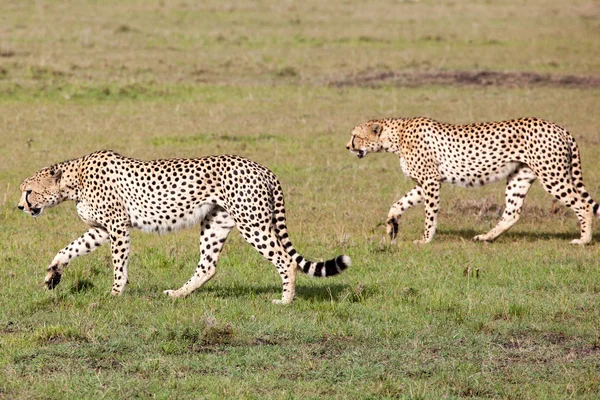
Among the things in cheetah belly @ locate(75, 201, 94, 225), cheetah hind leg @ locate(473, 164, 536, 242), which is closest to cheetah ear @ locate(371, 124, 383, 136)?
cheetah hind leg @ locate(473, 164, 536, 242)

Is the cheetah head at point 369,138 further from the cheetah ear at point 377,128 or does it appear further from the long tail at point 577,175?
the long tail at point 577,175

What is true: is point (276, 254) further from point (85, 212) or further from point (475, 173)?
point (475, 173)

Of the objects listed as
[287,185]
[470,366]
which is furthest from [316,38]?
[470,366]

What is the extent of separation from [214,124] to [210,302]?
964cm

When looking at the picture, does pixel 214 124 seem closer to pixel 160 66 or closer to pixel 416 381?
pixel 160 66

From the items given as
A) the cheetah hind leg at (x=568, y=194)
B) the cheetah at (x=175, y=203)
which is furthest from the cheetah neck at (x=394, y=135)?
the cheetah at (x=175, y=203)

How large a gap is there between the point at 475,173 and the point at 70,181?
177 inches

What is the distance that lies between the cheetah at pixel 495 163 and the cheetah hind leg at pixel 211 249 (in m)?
2.99

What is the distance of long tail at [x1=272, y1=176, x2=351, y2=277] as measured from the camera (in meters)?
7.82

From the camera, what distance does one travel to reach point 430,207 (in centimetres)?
1102

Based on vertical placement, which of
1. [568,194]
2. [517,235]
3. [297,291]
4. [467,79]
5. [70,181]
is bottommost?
[297,291]

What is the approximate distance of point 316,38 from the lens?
26906mm

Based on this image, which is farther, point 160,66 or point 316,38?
point 316,38

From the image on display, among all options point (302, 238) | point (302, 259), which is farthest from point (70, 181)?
point (302, 238)
